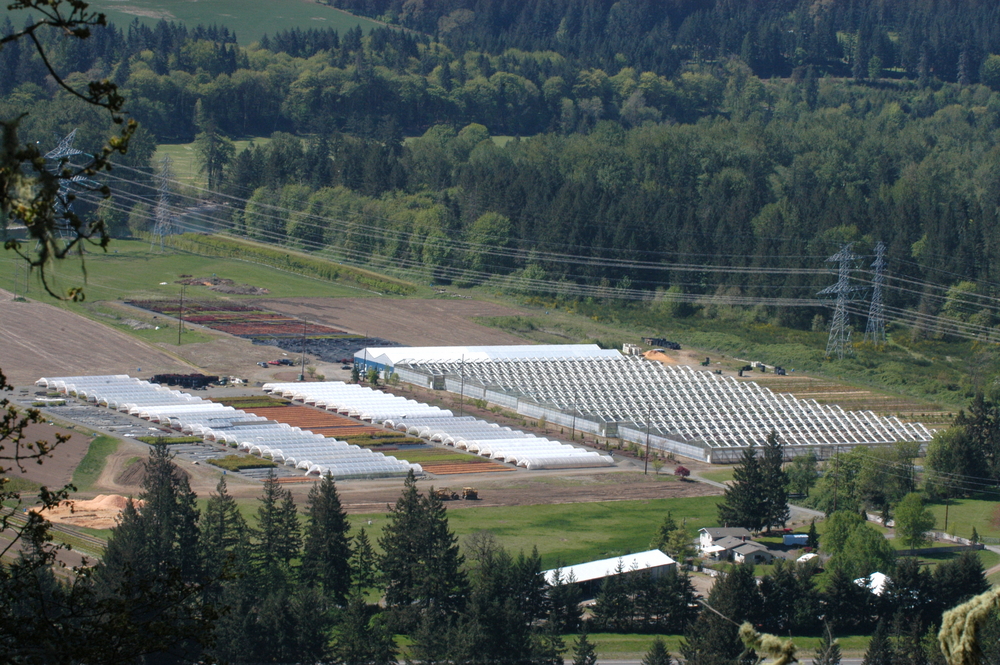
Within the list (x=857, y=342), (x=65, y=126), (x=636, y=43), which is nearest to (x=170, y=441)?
(x=857, y=342)

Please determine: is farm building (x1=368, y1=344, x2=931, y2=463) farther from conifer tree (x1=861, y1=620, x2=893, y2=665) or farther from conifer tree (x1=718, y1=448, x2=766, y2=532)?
conifer tree (x1=861, y1=620, x2=893, y2=665)

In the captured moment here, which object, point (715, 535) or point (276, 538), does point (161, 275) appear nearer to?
point (276, 538)

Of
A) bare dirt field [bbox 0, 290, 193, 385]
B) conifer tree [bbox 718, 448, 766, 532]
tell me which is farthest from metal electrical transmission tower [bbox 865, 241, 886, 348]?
bare dirt field [bbox 0, 290, 193, 385]

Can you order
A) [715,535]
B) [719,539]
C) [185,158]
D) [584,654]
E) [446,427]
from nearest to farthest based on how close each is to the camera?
[584,654]
[719,539]
[715,535]
[446,427]
[185,158]

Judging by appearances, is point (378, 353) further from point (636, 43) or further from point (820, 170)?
point (636, 43)

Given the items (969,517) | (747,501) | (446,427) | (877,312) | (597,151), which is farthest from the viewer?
(597,151)

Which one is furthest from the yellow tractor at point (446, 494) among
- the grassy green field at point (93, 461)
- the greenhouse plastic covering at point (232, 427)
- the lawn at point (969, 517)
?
the lawn at point (969, 517)

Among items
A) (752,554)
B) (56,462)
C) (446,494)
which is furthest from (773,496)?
(56,462)
